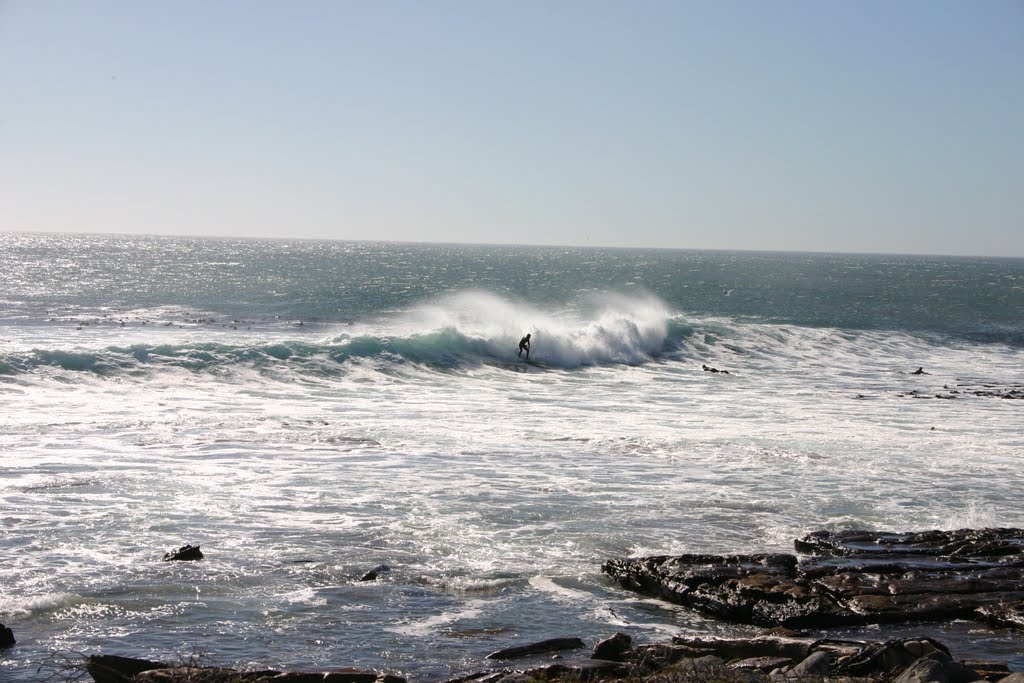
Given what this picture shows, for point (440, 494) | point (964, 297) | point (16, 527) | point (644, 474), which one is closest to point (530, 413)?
point (644, 474)

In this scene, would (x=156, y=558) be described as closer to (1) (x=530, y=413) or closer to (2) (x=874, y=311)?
(1) (x=530, y=413)

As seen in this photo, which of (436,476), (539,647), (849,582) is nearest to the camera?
(539,647)

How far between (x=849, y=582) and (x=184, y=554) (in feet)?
23.3

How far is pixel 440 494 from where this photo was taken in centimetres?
1441

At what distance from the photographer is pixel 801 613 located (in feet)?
31.0

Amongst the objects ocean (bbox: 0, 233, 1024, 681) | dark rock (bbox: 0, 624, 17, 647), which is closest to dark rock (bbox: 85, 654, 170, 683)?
ocean (bbox: 0, 233, 1024, 681)

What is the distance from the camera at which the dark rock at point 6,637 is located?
8.12 metres

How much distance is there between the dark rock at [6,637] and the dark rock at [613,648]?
481 centimetres

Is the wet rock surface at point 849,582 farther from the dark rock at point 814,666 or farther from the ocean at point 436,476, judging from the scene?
the dark rock at point 814,666

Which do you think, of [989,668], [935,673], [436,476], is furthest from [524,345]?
[935,673]

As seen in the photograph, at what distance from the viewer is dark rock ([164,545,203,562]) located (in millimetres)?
10797

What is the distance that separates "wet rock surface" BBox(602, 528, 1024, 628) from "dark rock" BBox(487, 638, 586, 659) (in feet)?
5.87

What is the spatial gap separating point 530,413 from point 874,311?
49.5 meters

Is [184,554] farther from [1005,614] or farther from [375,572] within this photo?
[1005,614]
